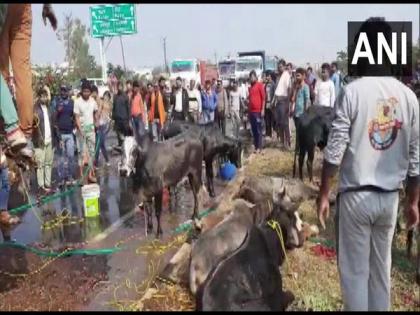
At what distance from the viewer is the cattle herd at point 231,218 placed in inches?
170

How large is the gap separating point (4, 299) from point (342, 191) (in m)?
3.76

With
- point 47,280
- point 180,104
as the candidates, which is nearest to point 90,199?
point 47,280

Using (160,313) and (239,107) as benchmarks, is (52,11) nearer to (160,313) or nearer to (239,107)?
(160,313)

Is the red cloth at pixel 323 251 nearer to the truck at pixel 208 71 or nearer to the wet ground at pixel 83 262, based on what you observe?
the wet ground at pixel 83 262

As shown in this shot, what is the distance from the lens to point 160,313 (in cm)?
452

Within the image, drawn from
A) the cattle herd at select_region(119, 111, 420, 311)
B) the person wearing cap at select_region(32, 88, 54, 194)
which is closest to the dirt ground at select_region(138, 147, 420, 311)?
the cattle herd at select_region(119, 111, 420, 311)

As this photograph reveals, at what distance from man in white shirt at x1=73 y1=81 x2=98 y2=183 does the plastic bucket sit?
2395mm

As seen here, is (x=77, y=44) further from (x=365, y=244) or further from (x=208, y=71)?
(x=365, y=244)

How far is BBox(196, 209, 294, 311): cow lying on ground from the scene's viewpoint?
13.7 ft

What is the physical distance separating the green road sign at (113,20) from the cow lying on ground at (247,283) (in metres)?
23.2

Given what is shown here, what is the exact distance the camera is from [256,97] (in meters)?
13.4

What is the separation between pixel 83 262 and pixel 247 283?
9.38 ft

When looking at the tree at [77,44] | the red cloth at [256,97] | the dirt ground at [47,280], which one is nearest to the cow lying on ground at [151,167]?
the dirt ground at [47,280]

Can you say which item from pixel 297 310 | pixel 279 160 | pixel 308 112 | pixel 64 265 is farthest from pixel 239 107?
pixel 297 310
